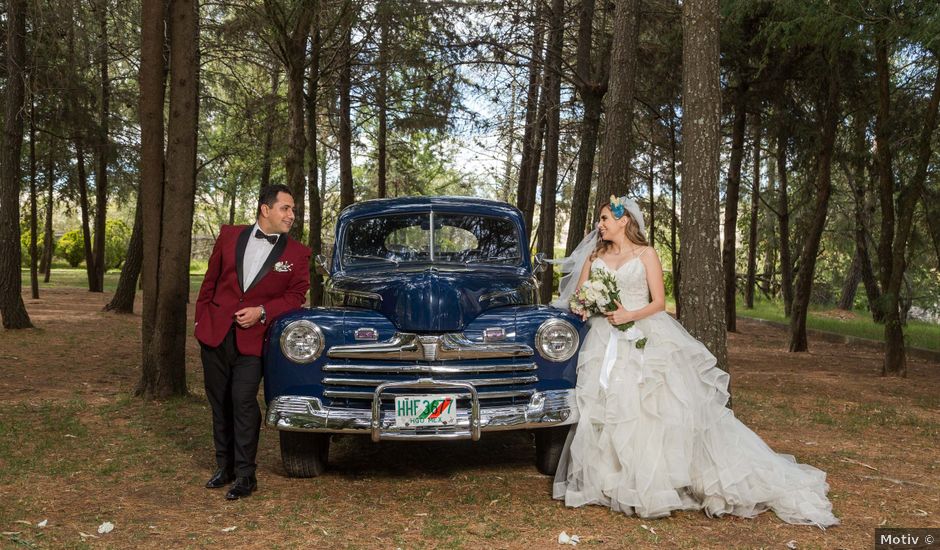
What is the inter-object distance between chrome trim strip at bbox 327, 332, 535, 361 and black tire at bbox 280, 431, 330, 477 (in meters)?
0.73

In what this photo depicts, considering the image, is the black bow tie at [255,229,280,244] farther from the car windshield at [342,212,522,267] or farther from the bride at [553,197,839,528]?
the bride at [553,197,839,528]

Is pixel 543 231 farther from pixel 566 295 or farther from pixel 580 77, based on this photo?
pixel 566 295

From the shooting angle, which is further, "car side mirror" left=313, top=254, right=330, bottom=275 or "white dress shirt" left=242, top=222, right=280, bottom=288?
"car side mirror" left=313, top=254, right=330, bottom=275

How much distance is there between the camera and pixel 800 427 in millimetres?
8281

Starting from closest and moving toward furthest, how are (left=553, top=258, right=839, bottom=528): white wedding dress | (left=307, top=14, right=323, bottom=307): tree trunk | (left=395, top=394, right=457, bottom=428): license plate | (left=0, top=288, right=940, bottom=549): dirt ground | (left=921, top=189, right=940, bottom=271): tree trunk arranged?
(left=0, top=288, right=940, bottom=549): dirt ground < (left=553, top=258, right=839, bottom=528): white wedding dress < (left=395, top=394, right=457, bottom=428): license plate < (left=307, top=14, right=323, bottom=307): tree trunk < (left=921, top=189, right=940, bottom=271): tree trunk

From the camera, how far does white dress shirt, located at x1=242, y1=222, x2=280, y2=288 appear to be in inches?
213

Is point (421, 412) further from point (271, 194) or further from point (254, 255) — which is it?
point (271, 194)

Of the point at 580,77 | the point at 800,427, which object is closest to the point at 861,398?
the point at 800,427

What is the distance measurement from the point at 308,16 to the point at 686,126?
8013 mm

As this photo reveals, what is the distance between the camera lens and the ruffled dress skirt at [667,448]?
506 cm

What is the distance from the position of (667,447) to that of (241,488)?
2.63 meters

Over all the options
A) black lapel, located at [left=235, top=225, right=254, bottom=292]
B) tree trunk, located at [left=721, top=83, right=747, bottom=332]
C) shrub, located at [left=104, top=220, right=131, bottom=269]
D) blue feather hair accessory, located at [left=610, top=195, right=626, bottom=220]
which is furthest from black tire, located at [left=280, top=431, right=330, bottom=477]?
shrub, located at [left=104, top=220, right=131, bottom=269]

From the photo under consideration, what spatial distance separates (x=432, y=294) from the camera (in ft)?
18.3

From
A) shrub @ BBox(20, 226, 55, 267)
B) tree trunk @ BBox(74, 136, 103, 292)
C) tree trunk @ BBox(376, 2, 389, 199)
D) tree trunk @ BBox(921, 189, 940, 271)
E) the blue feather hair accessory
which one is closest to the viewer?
the blue feather hair accessory
